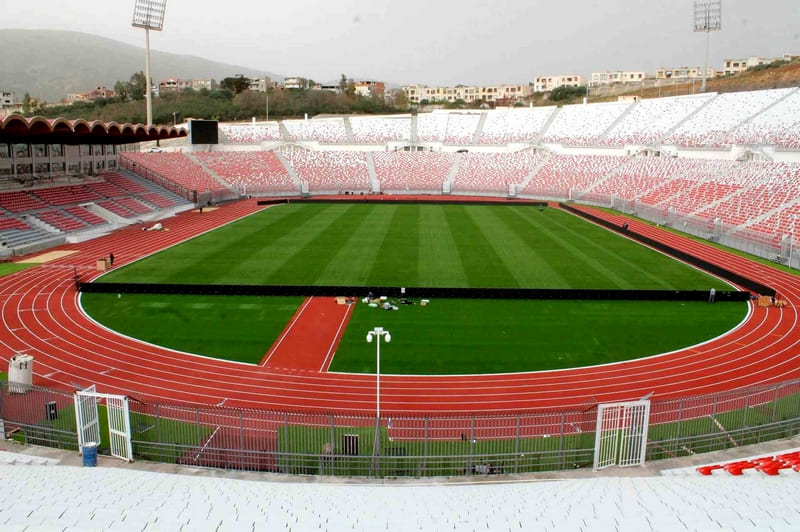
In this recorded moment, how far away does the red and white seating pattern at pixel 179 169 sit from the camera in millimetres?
54438

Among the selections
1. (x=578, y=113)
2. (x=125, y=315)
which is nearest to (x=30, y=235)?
(x=125, y=315)

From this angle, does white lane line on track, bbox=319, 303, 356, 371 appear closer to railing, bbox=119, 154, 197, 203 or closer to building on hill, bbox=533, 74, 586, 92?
railing, bbox=119, 154, 197, 203

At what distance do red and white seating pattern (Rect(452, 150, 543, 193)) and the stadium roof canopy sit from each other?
1123 inches

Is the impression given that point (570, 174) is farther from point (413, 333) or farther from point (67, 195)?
point (413, 333)

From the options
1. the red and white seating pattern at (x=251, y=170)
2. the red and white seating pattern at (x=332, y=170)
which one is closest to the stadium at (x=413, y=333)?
the red and white seating pattern at (x=251, y=170)

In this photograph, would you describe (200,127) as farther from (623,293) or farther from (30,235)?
(623,293)

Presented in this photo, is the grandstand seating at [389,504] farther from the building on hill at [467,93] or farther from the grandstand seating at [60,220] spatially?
the building on hill at [467,93]

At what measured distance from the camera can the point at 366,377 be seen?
15.8m

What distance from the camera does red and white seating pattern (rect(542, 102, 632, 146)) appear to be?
224 ft

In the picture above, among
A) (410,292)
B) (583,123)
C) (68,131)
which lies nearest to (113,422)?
(410,292)

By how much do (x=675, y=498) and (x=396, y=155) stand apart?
64.1 metres

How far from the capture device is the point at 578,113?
243 ft

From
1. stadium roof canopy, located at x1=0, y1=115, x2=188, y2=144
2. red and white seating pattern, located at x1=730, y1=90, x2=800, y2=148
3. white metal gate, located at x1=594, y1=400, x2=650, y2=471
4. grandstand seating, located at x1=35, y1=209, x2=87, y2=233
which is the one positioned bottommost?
white metal gate, located at x1=594, y1=400, x2=650, y2=471

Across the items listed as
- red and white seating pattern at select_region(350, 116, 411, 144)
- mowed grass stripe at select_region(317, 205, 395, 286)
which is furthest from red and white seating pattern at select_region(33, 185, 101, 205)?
red and white seating pattern at select_region(350, 116, 411, 144)
